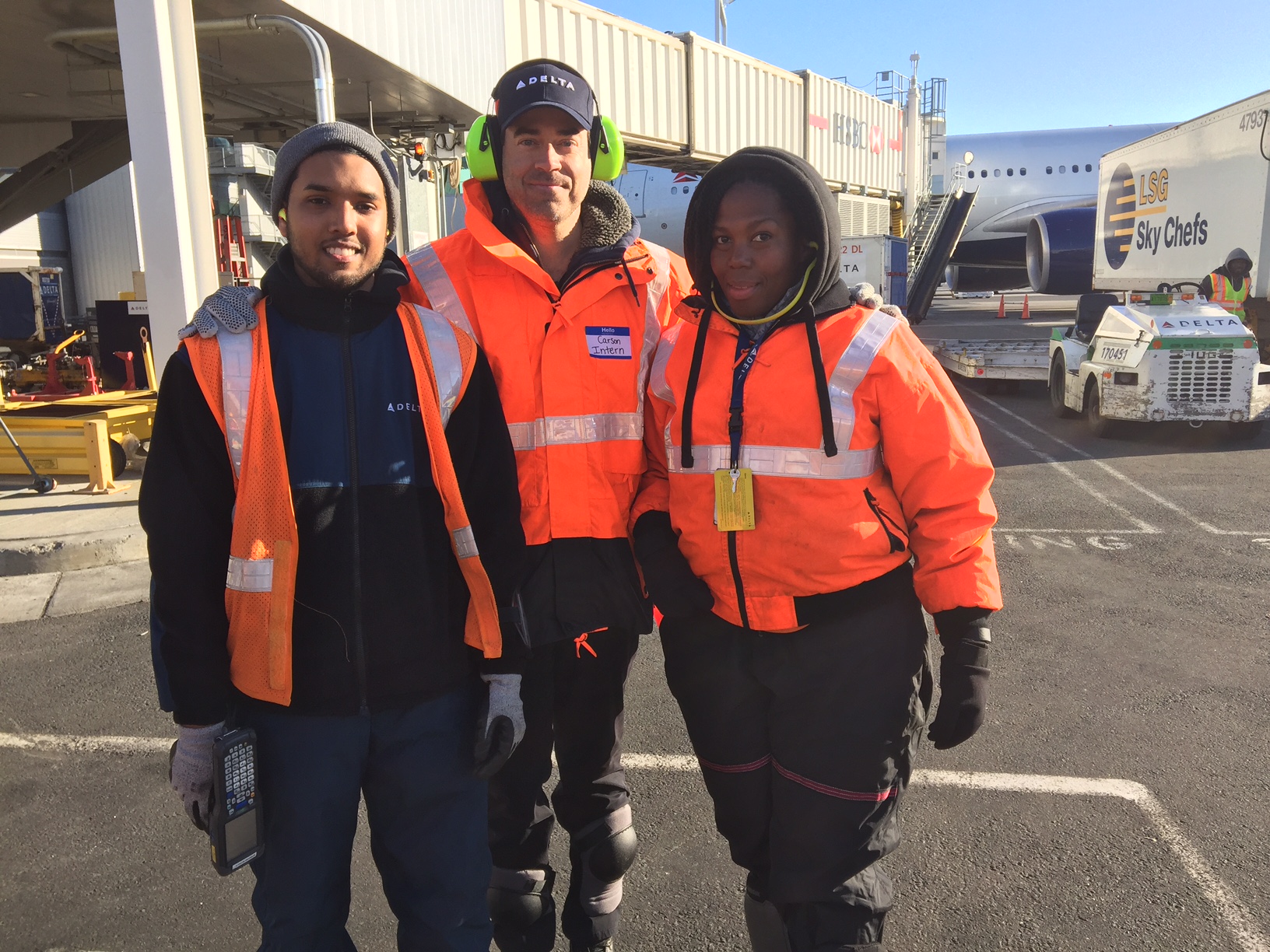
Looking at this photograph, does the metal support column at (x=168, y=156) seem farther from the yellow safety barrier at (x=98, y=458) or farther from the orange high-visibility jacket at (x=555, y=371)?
the orange high-visibility jacket at (x=555, y=371)

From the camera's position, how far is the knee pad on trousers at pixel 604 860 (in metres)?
2.55

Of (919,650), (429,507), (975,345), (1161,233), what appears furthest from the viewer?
(1161,233)

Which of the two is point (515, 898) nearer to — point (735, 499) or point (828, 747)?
point (828, 747)

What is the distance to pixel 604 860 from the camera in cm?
256

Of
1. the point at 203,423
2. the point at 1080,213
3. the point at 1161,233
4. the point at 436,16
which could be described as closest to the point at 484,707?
the point at 203,423

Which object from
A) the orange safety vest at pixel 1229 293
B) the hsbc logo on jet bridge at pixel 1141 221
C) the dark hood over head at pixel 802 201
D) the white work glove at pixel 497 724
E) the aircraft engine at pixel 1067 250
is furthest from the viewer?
the aircraft engine at pixel 1067 250

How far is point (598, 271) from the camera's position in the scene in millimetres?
2369

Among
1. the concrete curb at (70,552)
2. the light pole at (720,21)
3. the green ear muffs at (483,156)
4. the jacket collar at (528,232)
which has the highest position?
the light pole at (720,21)

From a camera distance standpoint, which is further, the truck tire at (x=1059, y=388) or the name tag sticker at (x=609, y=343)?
the truck tire at (x=1059, y=388)

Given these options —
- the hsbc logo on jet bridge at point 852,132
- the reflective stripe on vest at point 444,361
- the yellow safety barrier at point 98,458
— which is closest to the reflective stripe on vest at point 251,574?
the reflective stripe on vest at point 444,361

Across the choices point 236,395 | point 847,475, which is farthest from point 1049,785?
point 236,395

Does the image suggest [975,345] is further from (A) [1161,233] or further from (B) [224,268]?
(B) [224,268]

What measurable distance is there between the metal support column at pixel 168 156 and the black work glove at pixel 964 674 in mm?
5438

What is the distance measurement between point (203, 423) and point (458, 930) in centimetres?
116
